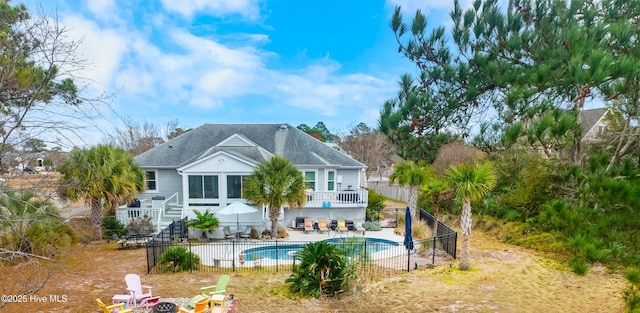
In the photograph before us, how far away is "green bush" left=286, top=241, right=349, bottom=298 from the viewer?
9.32 metres

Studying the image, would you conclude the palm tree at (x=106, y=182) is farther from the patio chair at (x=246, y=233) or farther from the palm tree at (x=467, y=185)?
the palm tree at (x=467, y=185)

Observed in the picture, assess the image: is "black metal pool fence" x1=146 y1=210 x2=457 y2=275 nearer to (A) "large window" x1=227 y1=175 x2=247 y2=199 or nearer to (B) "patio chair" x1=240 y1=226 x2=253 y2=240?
(B) "patio chair" x1=240 y1=226 x2=253 y2=240

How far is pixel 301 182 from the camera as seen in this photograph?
630 inches

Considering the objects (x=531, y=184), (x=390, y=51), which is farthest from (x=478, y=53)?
(x=531, y=184)

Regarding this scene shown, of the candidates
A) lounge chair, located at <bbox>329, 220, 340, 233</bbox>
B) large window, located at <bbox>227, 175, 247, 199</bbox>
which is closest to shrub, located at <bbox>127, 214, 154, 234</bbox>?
large window, located at <bbox>227, 175, 247, 199</bbox>

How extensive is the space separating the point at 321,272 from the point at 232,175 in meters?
10.7

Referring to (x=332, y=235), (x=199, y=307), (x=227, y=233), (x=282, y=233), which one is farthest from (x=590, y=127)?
(x=227, y=233)

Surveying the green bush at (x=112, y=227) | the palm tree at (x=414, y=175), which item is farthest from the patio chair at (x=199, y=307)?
the green bush at (x=112, y=227)

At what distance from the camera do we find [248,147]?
21125 millimetres

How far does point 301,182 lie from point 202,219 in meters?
5.32

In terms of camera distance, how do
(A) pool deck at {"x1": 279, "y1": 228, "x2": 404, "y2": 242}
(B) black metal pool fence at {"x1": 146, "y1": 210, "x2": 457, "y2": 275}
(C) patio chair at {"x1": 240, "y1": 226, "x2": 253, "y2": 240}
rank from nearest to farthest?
(B) black metal pool fence at {"x1": 146, "y1": 210, "x2": 457, "y2": 275} < (C) patio chair at {"x1": 240, "y1": 226, "x2": 253, "y2": 240} < (A) pool deck at {"x1": 279, "y1": 228, "x2": 404, "y2": 242}

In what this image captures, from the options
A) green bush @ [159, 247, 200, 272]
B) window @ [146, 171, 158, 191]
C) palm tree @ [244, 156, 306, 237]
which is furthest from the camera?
window @ [146, 171, 158, 191]

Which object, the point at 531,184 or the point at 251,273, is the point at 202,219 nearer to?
the point at 251,273

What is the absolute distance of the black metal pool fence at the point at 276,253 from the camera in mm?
11055
